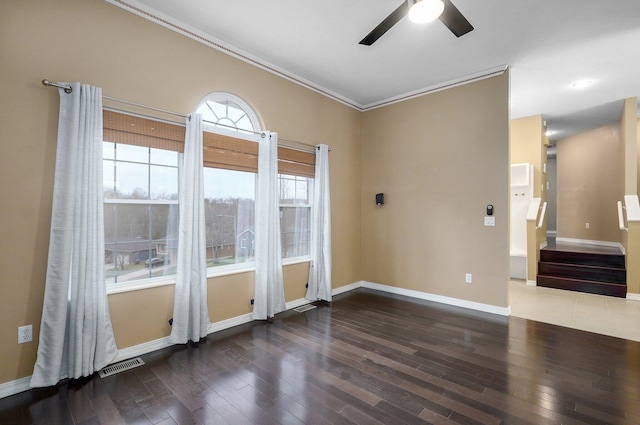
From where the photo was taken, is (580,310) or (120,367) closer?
(120,367)

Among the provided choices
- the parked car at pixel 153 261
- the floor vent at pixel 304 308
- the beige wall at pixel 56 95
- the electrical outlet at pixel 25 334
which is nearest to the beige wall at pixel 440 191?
the floor vent at pixel 304 308

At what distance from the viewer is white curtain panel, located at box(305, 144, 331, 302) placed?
444 cm

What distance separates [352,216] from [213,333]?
288 centimetres

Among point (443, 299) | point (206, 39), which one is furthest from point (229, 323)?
point (206, 39)

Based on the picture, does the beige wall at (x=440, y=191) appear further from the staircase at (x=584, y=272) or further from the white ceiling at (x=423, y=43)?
the staircase at (x=584, y=272)

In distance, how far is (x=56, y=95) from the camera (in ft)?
7.86

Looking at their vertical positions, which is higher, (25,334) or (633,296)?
(25,334)

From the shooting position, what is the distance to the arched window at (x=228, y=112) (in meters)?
3.41

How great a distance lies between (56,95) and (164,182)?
3.41 feet

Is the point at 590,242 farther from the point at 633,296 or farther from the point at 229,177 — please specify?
the point at 229,177

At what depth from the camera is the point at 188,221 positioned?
9.86 ft

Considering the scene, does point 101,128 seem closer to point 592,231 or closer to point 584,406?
point 584,406

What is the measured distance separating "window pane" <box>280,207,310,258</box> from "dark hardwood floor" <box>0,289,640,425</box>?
1.13m

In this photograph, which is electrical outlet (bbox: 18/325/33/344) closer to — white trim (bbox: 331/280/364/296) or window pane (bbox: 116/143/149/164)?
window pane (bbox: 116/143/149/164)
